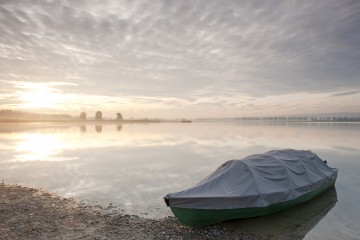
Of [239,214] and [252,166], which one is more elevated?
[252,166]

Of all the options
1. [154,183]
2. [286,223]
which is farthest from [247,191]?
[154,183]

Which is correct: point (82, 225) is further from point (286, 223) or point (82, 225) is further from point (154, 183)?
point (286, 223)

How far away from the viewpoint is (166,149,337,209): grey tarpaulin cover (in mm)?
11172

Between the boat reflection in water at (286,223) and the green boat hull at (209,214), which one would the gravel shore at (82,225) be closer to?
the green boat hull at (209,214)

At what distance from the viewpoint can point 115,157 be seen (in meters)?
32.9

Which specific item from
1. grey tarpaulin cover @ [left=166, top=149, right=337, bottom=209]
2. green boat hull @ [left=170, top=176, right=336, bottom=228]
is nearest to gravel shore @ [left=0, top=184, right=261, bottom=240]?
green boat hull @ [left=170, top=176, right=336, bottom=228]

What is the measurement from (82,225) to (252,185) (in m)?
8.03

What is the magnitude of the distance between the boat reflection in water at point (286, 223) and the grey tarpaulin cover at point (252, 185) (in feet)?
3.44

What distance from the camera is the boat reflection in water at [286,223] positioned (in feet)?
38.8

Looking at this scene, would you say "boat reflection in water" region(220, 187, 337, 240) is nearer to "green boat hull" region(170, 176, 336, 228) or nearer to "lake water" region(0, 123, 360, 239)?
"lake water" region(0, 123, 360, 239)

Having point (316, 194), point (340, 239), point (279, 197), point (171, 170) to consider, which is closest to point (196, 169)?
point (171, 170)

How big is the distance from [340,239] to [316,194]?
4970 mm

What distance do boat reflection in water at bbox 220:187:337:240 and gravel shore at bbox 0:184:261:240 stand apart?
79cm

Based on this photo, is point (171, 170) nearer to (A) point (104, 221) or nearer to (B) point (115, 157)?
(B) point (115, 157)
